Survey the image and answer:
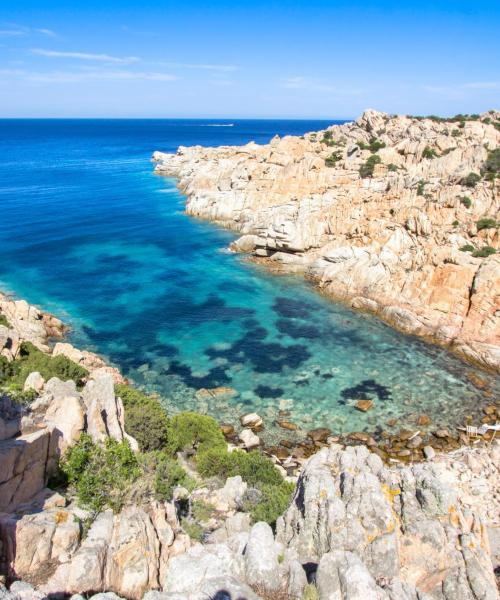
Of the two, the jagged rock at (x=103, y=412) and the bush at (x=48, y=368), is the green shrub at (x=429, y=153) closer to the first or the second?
the bush at (x=48, y=368)

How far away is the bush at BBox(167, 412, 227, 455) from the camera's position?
82.0 feet

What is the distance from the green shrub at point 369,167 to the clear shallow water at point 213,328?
82.3ft

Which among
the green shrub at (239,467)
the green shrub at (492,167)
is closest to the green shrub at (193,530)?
the green shrub at (239,467)

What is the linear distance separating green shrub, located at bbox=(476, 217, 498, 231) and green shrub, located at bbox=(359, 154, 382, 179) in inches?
1090

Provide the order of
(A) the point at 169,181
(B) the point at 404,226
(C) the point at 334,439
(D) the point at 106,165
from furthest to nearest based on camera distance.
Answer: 1. (D) the point at 106,165
2. (A) the point at 169,181
3. (B) the point at 404,226
4. (C) the point at 334,439

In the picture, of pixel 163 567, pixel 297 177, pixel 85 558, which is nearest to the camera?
pixel 85 558

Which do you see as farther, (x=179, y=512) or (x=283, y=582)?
(x=179, y=512)

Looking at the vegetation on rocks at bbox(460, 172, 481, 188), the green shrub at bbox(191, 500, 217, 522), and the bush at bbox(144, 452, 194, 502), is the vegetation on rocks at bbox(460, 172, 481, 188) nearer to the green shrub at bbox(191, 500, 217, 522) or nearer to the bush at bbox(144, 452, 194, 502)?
the bush at bbox(144, 452, 194, 502)

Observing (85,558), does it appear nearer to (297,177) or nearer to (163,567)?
(163,567)

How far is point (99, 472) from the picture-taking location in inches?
599

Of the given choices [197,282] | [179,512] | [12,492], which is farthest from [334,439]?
[197,282]

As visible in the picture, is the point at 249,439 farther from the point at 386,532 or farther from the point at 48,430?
the point at 386,532

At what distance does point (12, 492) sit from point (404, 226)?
48.8m

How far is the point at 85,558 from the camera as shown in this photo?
1128cm
